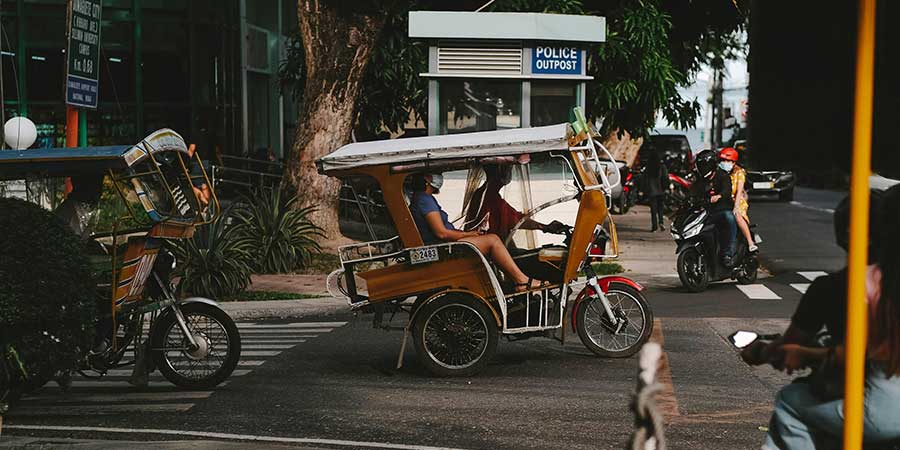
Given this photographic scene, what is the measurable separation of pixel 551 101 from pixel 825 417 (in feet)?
49.1

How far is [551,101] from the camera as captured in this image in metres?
18.7

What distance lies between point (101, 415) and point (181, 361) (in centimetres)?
90

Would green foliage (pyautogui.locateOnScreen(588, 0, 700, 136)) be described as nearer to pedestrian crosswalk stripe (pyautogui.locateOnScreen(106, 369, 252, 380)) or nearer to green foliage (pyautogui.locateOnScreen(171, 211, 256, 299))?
green foliage (pyautogui.locateOnScreen(171, 211, 256, 299))

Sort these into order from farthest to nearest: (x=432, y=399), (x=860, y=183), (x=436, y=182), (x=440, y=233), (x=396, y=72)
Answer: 1. (x=396, y=72)
2. (x=436, y=182)
3. (x=440, y=233)
4. (x=432, y=399)
5. (x=860, y=183)

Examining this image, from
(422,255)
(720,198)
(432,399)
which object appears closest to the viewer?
(432,399)

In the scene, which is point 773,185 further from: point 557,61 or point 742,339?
point 742,339

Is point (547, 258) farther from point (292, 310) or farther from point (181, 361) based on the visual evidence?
point (292, 310)

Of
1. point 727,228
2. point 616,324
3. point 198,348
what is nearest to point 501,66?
point 727,228

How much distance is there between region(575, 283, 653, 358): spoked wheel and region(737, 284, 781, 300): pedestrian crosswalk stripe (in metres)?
4.41

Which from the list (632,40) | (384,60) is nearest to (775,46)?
(632,40)

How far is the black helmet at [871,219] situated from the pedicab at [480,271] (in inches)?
216

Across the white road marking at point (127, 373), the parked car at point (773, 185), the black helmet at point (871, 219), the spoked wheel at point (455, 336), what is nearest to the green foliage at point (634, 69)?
the parked car at point (773, 185)

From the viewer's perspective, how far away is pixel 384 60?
24.9 metres

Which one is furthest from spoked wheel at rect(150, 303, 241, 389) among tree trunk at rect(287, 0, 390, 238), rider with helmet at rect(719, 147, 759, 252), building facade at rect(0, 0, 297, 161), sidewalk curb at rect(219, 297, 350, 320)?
building facade at rect(0, 0, 297, 161)
